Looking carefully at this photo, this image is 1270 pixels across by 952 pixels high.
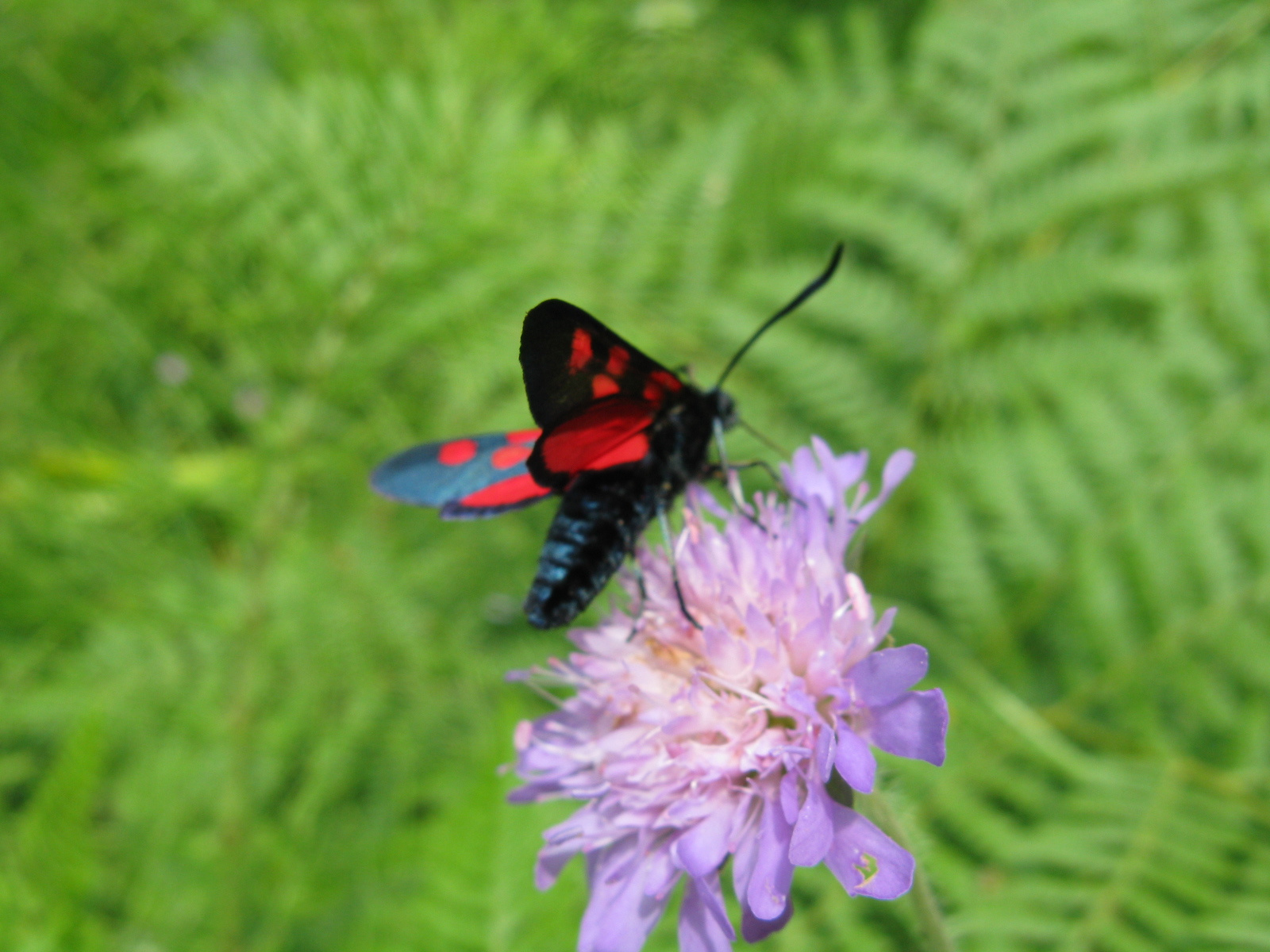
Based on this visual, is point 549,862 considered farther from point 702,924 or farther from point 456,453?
point 456,453

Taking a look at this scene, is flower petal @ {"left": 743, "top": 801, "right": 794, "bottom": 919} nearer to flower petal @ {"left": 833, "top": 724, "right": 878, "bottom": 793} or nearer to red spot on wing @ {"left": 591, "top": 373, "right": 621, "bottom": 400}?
flower petal @ {"left": 833, "top": 724, "right": 878, "bottom": 793}

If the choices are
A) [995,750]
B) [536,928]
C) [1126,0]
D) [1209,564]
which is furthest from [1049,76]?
[536,928]

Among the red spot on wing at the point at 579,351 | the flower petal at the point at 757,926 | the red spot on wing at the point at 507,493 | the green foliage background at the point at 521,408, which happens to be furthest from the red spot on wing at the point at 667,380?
the green foliage background at the point at 521,408

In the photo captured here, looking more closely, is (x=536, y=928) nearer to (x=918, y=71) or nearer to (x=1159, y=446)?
(x=1159, y=446)

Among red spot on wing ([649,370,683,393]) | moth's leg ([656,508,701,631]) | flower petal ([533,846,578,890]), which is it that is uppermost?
red spot on wing ([649,370,683,393])

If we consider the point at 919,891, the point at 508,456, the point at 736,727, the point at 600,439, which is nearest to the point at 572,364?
the point at 600,439

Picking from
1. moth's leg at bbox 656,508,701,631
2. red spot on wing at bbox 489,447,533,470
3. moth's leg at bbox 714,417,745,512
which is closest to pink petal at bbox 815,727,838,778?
moth's leg at bbox 656,508,701,631
